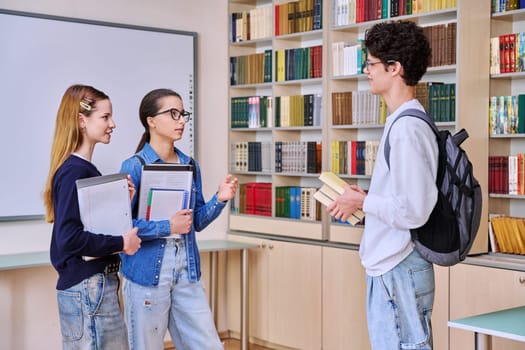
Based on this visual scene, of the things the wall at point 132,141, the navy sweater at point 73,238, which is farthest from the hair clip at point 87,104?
the wall at point 132,141

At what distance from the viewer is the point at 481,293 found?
4160 mm

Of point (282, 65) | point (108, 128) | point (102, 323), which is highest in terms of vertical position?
point (282, 65)

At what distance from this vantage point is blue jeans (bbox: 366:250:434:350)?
249 centimetres

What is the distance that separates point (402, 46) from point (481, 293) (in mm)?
2066

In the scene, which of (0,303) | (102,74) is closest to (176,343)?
(0,303)

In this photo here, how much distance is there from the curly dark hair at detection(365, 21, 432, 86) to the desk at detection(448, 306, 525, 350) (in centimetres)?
92

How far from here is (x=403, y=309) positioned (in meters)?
2.49

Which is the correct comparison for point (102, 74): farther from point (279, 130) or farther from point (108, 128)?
point (108, 128)

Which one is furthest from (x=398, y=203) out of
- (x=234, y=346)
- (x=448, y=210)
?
(x=234, y=346)

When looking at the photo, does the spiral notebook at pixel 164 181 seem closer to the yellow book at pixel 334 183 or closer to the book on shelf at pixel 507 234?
the yellow book at pixel 334 183

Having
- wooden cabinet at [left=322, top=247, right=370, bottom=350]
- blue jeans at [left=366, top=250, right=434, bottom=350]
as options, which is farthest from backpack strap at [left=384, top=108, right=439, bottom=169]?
wooden cabinet at [left=322, top=247, right=370, bottom=350]

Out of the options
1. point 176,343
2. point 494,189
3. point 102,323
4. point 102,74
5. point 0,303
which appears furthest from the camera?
point 102,74

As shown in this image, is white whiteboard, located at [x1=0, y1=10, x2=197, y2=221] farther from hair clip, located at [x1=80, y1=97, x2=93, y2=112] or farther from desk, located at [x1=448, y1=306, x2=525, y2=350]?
desk, located at [x1=448, y1=306, x2=525, y2=350]

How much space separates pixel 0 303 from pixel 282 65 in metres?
2.38
